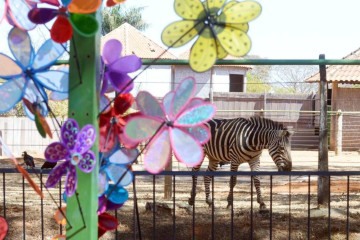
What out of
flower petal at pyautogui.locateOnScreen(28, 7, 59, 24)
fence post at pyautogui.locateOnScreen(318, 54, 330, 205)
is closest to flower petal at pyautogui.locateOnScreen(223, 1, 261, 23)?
flower petal at pyautogui.locateOnScreen(28, 7, 59, 24)

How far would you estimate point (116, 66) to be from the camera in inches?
62.5

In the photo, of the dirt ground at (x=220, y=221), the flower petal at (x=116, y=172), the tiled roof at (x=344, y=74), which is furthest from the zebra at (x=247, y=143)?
the tiled roof at (x=344, y=74)

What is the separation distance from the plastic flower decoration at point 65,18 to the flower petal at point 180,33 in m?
0.26

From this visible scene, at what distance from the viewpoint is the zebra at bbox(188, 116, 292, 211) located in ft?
21.6

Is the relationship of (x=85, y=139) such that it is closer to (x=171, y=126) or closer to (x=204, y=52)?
(x=171, y=126)

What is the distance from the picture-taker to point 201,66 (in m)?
1.50

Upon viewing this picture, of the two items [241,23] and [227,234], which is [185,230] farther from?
[241,23]

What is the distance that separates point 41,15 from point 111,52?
0.84 ft

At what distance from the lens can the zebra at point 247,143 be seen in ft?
21.6

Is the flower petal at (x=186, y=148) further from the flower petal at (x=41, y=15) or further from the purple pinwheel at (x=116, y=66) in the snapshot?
the flower petal at (x=41, y=15)

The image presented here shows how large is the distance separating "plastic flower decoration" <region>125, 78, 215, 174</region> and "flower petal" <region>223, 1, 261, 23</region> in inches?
7.9

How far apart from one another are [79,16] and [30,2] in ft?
0.90

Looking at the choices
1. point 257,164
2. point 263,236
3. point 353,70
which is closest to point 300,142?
point 353,70

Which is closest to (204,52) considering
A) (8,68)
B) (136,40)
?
(8,68)
